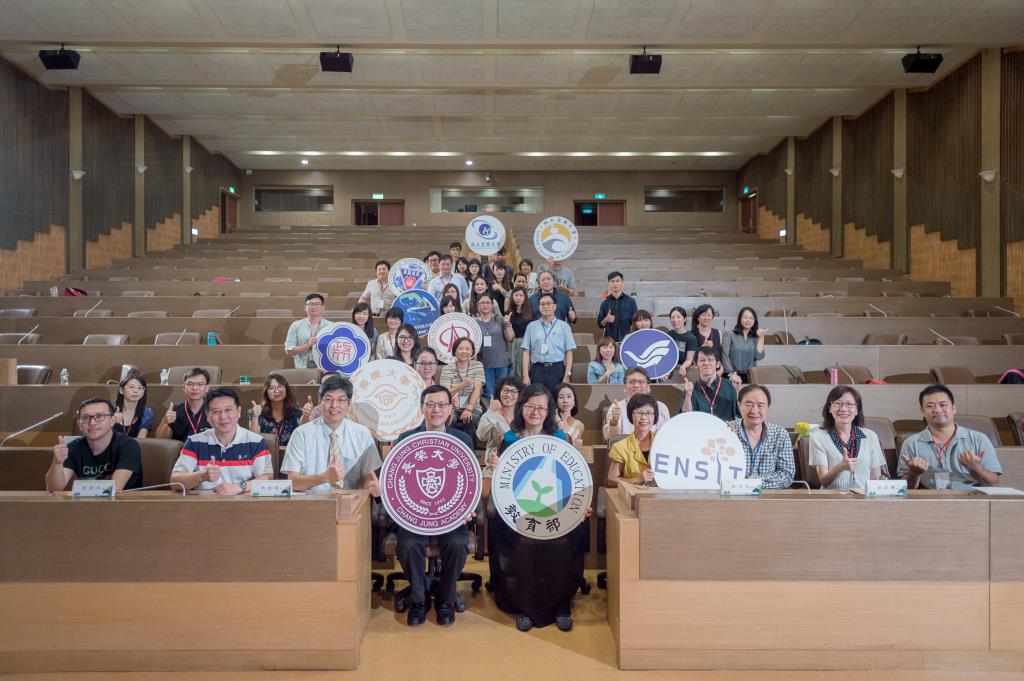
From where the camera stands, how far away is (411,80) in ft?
30.8

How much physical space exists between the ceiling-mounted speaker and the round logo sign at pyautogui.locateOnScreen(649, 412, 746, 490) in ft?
24.1

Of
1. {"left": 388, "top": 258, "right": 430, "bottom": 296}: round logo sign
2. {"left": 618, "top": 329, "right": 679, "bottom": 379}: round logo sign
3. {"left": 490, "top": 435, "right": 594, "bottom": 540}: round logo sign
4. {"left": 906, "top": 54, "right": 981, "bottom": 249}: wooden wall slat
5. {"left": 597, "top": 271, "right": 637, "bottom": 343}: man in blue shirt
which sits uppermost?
{"left": 906, "top": 54, "right": 981, "bottom": 249}: wooden wall slat

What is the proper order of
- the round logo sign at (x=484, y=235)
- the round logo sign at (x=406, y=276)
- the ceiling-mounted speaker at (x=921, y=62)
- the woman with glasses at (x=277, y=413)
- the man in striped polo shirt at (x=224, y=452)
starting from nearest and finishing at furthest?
the man in striped polo shirt at (x=224, y=452)
the woman with glasses at (x=277, y=413)
the round logo sign at (x=406, y=276)
the round logo sign at (x=484, y=235)
the ceiling-mounted speaker at (x=921, y=62)

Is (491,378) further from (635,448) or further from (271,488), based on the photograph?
(271,488)

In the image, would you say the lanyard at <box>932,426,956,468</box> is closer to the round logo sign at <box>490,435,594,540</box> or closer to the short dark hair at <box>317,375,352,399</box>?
the round logo sign at <box>490,435,594,540</box>

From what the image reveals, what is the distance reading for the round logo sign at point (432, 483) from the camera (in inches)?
109

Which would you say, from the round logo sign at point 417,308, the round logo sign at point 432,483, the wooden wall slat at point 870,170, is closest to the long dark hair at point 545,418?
the round logo sign at point 432,483

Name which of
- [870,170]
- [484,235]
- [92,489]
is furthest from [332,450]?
[870,170]

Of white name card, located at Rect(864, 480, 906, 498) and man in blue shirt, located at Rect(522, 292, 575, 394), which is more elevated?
man in blue shirt, located at Rect(522, 292, 575, 394)

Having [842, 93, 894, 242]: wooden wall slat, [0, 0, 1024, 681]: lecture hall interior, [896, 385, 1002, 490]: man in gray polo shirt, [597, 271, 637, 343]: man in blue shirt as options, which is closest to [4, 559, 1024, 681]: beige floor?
[0, 0, 1024, 681]: lecture hall interior

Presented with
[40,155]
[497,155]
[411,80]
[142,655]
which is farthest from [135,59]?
[142,655]

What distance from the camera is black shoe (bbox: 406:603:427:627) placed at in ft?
9.21

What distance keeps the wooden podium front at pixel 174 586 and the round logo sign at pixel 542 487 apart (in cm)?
65

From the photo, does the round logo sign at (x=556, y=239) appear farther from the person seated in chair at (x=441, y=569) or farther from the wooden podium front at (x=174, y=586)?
the wooden podium front at (x=174, y=586)
